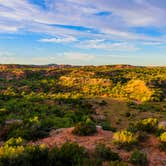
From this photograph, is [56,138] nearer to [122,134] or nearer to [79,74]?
[122,134]

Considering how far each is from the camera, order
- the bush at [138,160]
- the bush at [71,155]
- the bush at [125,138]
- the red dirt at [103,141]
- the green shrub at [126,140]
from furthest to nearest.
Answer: the bush at [125,138], the green shrub at [126,140], the red dirt at [103,141], the bush at [138,160], the bush at [71,155]

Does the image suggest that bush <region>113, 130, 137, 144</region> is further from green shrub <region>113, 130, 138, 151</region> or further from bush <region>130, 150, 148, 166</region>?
bush <region>130, 150, 148, 166</region>

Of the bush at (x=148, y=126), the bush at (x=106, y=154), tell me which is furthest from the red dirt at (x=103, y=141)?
the bush at (x=148, y=126)

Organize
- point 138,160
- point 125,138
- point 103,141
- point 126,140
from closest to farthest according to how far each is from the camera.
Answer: point 138,160 → point 126,140 → point 125,138 → point 103,141

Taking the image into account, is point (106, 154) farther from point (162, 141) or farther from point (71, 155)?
point (162, 141)

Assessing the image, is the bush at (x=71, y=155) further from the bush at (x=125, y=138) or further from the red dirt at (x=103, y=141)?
the bush at (x=125, y=138)

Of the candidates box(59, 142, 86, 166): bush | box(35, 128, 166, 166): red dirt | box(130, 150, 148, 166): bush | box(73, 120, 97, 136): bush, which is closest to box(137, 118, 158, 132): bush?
box(35, 128, 166, 166): red dirt

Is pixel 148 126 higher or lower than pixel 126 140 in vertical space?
higher

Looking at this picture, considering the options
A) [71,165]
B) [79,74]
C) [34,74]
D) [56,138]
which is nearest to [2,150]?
[71,165]

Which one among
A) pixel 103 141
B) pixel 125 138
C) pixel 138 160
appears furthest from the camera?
→ pixel 103 141

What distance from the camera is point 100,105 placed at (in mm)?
52250

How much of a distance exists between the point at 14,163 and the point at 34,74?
108462mm

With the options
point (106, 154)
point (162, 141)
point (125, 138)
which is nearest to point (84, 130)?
point (125, 138)

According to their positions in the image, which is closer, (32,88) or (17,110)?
(17,110)
